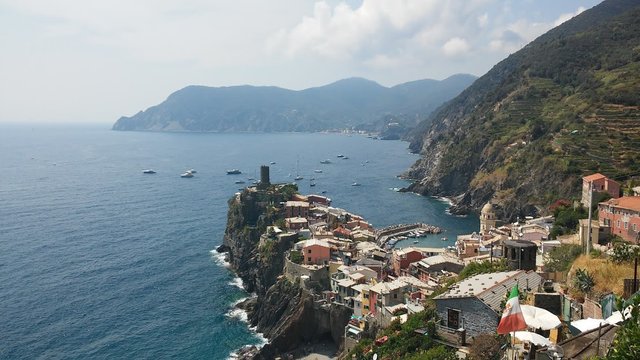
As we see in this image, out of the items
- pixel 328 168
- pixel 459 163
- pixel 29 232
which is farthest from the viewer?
pixel 328 168

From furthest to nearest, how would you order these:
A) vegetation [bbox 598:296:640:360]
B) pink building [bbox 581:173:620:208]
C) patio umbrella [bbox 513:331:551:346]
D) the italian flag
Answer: pink building [bbox 581:173:620:208] < the italian flag < patio umbrella [bbox 513:331:551:346] < vegetation [bbox 598:296:640:360]

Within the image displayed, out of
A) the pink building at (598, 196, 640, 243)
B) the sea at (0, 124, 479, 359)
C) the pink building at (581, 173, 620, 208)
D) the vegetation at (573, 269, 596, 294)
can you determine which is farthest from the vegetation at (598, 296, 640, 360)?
the pink building at (581, 173, 620, 208)

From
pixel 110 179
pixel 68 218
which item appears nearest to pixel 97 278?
pixel 68 218

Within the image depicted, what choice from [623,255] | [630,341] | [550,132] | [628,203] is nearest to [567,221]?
[628,203]

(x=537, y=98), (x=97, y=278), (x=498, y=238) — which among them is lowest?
(x=97, y=278)

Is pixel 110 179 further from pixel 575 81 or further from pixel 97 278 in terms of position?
pixel 575 81

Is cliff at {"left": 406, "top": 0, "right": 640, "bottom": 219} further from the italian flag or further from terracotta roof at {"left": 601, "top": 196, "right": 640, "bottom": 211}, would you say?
the italian flag

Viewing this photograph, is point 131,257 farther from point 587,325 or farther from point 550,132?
point 550,132
